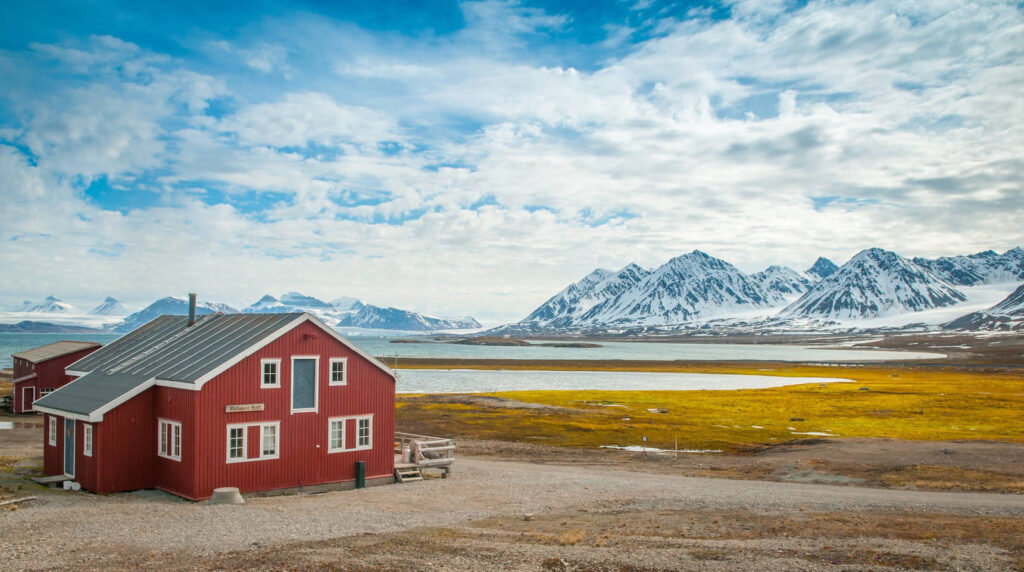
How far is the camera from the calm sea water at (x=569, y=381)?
4645 inches

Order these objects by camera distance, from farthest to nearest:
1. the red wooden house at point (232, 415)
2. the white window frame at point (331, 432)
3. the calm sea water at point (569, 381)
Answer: the calm sea water at point (569, 381) < the white window frame at point (331, 432) < the red wooden house at point (232, 415)

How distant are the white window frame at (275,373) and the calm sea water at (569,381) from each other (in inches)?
2888

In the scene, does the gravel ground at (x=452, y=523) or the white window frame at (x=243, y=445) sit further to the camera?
the white window frame at (x=243, y=445)

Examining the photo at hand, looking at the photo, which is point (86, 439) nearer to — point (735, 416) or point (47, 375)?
point (47, 375)

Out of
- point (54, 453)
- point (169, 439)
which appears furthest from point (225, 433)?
point (54, 453)

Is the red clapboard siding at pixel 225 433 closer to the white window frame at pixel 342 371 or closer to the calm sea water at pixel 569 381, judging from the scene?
the white window frame at pixel 342 371

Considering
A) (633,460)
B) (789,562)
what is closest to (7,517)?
(789,562)

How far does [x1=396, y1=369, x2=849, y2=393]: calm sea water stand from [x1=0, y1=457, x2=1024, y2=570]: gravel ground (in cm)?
7432

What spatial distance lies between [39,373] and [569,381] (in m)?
89.4

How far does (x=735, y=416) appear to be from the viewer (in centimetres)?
7431

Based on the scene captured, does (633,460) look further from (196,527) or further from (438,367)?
(438,367)

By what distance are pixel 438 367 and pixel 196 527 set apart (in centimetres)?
14602

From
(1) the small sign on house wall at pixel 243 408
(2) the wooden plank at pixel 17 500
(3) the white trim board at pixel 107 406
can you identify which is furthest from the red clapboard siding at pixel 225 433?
(2) the wooden plank at pixel 17 500

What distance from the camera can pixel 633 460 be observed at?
46.1 m
